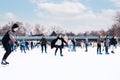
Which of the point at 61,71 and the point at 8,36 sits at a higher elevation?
the point at 8,36

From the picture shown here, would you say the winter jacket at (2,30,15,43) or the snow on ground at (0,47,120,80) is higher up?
the winter jacket at (2,30,15,43)

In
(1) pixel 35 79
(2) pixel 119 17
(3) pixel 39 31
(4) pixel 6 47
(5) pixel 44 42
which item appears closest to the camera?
(1) pixel 35 79

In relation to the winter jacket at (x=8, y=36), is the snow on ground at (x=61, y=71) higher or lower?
lower

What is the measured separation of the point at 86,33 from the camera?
139500 millimetres

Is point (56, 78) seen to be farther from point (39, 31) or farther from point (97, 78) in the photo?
point (39, 31)

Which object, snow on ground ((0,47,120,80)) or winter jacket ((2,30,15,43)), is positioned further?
winter jacket ((2,30,15,43))

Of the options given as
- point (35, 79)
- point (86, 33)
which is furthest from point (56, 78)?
point (86, 33)

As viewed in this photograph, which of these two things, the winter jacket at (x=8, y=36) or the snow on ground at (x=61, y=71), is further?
the winter jacket at (x=8, y=36)

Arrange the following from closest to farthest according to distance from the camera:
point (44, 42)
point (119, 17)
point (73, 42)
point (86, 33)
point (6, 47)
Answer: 1. point (6, 47)
2. point (44, 42)
3. point (73, 42)
4. point (119, 17)
5. point (86, 33)

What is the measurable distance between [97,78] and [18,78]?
1783 mm

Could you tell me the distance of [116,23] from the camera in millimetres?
89062

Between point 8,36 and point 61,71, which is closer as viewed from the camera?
point 61,71

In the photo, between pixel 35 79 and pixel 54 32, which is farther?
pixel 54 32

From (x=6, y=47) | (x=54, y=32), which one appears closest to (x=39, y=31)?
(x=54, y=32)
